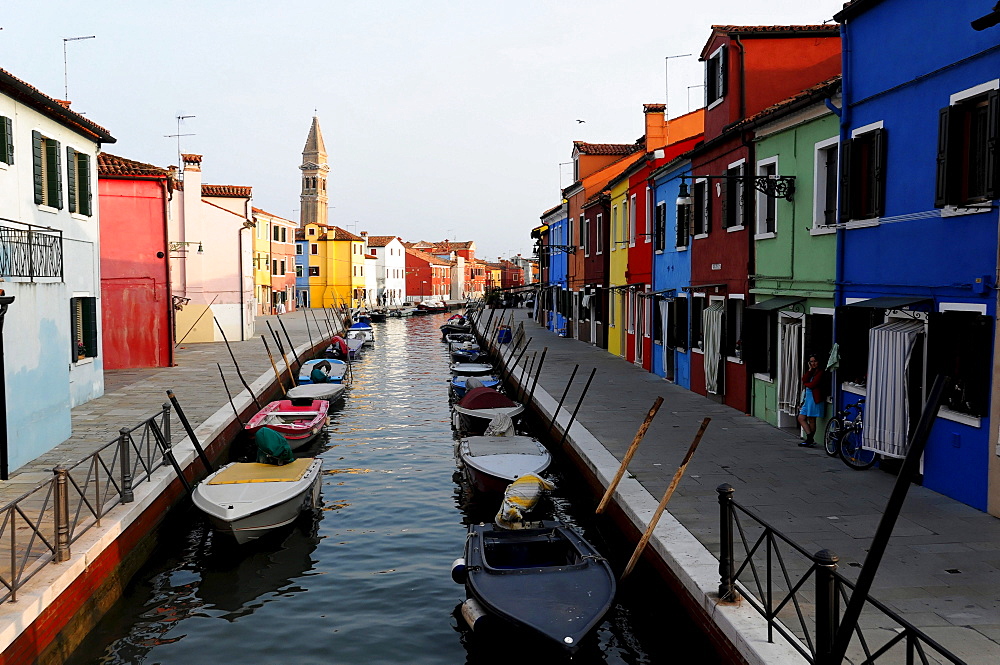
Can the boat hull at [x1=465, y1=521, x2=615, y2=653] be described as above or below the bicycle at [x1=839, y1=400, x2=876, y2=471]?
below

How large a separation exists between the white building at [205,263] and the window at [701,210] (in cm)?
2341

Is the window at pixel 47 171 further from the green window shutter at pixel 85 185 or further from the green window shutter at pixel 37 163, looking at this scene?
the green window shutter at pixel 85 185

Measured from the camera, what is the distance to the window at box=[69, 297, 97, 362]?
18.5 meters

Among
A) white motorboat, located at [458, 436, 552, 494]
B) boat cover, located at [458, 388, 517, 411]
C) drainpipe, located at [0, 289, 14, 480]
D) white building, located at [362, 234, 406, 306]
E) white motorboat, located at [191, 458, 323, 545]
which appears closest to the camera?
white motorboat, located at [191, 458, 323, 545]

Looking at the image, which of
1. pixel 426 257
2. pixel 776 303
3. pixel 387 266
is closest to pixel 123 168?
pixel 776 303

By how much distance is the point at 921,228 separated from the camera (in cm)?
1044

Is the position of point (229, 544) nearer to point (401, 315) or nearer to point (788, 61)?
point (788, 61)

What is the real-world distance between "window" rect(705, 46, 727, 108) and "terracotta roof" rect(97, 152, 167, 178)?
17593mm

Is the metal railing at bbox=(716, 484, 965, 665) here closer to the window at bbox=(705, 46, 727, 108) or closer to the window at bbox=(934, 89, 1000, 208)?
the window at bbox=(934, 89, 1000, 208)

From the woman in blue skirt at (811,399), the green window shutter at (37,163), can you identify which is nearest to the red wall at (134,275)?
the green window shutter at (37,163)

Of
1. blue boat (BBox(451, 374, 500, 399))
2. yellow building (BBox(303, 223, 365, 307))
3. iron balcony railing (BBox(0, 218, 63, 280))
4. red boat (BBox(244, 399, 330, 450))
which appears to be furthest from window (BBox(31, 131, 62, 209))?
yellow building (BBox(303, 223, 365, 307))

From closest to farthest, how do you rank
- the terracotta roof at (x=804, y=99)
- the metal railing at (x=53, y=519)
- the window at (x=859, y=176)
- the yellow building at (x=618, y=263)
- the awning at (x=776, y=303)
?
the metal railing at (x=53, y=519), the window at (x=859, y=176), the terracotta roof at (x=804, y=99), the awning at (x=776, y=303), the yellow building at (x=618, y=263)

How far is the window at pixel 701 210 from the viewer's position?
18.7m

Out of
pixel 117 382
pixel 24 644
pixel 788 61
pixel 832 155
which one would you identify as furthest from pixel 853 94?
pixel 117 382
